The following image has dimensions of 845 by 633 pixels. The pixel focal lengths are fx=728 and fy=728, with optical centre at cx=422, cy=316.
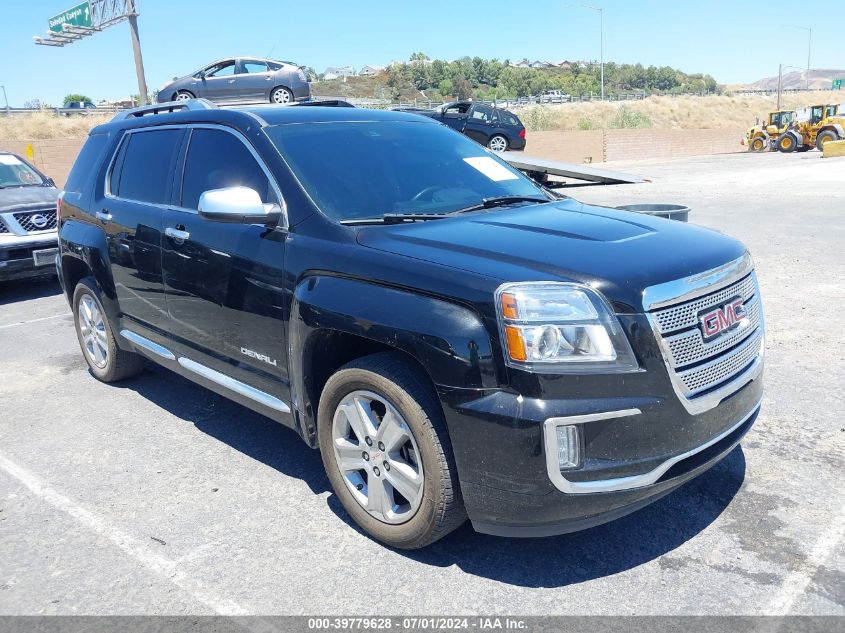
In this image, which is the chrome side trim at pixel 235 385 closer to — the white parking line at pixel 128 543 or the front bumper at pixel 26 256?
the white parking line at pixel 128 543

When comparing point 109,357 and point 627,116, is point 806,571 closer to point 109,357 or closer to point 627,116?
point 109,357

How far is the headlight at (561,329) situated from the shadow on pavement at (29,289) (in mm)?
8321

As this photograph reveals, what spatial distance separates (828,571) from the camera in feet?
9.45

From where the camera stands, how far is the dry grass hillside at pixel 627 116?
39188 mm

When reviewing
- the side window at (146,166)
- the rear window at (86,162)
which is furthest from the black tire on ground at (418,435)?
the rear window at (86,162)

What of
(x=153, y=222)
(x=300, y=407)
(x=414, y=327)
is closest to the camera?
(x=414, y=327)

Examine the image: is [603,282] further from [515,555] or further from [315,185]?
[315,185]

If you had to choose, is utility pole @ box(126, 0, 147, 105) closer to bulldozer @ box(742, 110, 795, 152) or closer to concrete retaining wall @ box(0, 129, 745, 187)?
concrete retaining wall @ box(0, 129, 745, 187)

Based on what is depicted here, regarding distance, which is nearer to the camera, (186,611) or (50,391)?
(186,611)

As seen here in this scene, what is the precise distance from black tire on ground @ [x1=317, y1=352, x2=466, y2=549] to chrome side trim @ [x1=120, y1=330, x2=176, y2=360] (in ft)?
5.76

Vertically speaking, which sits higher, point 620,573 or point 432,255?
point 432,255

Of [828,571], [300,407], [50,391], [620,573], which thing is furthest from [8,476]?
[828,571]

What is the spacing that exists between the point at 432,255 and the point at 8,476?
2.89 metres

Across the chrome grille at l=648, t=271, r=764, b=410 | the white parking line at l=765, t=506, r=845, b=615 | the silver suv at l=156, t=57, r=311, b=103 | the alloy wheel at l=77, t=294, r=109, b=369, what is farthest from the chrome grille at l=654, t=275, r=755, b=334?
the silver suv at l=156, t=57, r=311, b=103
